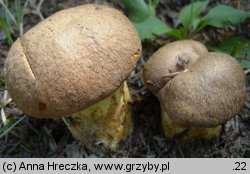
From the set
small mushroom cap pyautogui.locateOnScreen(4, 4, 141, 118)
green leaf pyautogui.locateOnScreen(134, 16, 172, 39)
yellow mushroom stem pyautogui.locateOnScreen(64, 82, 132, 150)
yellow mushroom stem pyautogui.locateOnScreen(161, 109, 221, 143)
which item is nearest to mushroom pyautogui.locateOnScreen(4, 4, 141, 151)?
small mushroom cap pyautogui.locateOnScreen(4, 4, 141, 118)

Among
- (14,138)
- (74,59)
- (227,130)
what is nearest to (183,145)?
(227,130)

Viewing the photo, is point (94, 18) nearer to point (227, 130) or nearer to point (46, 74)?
point (46, 74)

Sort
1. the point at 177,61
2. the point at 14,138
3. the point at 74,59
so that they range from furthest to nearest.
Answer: the point at 14,138
the point at 177,61
the point at 74,59

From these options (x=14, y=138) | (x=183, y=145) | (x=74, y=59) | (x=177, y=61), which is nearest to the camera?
(x=74, y=59)

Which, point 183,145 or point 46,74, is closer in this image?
point 46,74

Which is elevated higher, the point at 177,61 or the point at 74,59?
the point at 74,59

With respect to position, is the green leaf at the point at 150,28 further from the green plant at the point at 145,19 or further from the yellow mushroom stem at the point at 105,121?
the yellow mushroom stem at the point at 105,121

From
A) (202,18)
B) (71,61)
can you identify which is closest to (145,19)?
(202,18)

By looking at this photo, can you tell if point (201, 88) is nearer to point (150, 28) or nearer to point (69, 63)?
point (69, 63)

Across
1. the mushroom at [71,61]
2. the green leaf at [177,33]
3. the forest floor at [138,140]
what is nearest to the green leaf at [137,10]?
the green leaf at [177,33]
